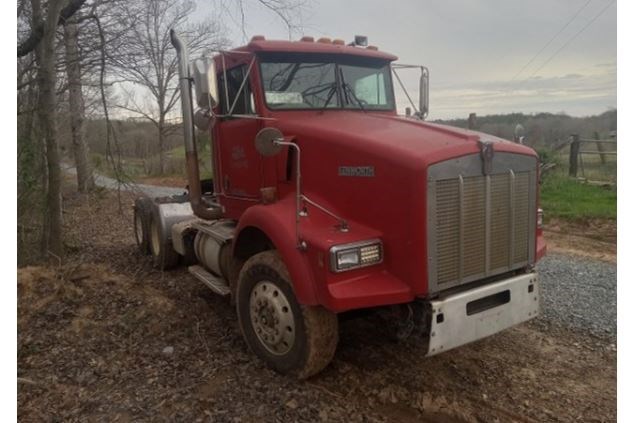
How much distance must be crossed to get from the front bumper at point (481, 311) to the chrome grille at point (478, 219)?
0.13m

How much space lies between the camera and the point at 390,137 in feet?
11.8

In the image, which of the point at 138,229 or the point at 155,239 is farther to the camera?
Answer: the point at 138,229

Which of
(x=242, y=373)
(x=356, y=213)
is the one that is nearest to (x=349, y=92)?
(x=356, y=213)

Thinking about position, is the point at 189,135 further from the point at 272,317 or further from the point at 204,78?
the point at 272,317

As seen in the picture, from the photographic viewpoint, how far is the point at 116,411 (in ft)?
11.1

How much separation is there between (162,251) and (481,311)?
5.06m

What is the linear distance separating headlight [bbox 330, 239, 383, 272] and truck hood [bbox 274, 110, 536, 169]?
2.09 feet

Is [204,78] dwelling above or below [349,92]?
above

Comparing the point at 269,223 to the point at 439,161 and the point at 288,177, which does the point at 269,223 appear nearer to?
the point at 288,177

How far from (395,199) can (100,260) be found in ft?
20.5

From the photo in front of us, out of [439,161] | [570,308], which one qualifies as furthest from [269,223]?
[570,308]

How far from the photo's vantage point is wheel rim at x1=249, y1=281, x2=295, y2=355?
3742 mm

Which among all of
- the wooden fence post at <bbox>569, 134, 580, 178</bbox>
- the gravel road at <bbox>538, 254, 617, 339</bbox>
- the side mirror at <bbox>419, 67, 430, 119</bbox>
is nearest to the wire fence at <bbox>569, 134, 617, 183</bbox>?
the wooden fence post at <bbox>569, 134, 580, 178</bbox>

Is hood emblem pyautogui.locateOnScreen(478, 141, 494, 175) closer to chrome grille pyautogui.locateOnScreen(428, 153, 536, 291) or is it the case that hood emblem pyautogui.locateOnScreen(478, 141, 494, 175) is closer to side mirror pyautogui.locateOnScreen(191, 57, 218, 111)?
chrome grille pyautogui.locateOnScreen(428, 153, 536, 291)
